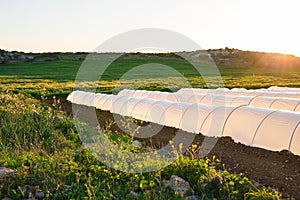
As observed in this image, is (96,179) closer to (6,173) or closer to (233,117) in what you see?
(6,173)

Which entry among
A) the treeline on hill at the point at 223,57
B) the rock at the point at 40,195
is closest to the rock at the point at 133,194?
the rock at the point at 40,195

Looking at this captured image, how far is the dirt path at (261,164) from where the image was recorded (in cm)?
650

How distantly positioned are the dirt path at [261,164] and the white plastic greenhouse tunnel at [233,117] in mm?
303

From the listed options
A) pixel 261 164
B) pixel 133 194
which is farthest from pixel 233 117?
pixel 133 194

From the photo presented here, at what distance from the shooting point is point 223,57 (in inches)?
2420

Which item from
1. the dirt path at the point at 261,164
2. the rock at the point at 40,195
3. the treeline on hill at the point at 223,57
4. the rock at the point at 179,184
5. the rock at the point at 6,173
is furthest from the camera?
the treeline on hill at the point at 223,57

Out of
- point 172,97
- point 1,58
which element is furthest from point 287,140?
point 1,58

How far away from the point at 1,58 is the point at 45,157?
1904 inches

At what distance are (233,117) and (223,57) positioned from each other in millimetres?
52820

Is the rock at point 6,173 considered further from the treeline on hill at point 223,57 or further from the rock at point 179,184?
the treeline on hill at point 223,57

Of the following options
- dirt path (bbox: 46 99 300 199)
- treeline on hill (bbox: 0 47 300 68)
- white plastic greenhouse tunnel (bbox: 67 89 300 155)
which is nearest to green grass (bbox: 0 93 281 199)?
dirt path (bbox: 46 99 300 199)

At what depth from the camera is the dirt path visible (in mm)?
6500

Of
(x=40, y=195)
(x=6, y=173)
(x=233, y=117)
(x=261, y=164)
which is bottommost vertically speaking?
(x=261, y=164)

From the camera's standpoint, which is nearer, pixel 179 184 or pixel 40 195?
pixel 40 195
